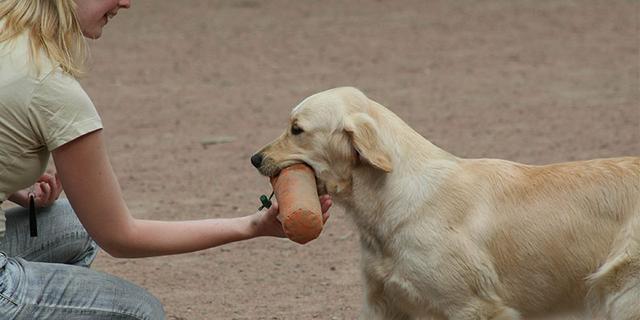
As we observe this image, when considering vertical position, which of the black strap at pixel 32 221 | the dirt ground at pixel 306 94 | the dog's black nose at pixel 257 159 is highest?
the dog's black nose at pixel 257 159

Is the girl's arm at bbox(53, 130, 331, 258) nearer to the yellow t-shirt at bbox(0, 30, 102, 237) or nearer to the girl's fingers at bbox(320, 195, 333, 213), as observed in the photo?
the yellow t-shirt at bbox(0, 30, 102, 237)

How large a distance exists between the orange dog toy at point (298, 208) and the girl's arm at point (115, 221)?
6 cm

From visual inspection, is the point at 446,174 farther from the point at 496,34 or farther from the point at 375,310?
the point at 496,34

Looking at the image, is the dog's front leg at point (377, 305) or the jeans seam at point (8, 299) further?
the dog's front leg at point (377, 305)

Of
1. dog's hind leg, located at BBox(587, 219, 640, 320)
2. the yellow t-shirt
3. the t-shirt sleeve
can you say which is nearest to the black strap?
the yellow t-shirt

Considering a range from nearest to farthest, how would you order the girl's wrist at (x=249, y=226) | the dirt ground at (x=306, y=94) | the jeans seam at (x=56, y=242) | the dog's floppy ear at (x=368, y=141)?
the girl's wrist at (x=249, y=226), the dog's floppy ear at (x=368, y=141), the jeans seam at (x=56, y=242), the dirt ground at (x=306, y=94)

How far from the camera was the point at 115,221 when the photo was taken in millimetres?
4008

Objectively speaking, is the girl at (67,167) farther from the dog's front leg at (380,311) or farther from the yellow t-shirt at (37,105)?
the dog's front leg at (380,311)

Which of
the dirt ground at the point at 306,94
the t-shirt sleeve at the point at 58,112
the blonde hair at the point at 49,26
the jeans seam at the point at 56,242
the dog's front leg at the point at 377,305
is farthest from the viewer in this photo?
the dirt ground at the point at 306,94

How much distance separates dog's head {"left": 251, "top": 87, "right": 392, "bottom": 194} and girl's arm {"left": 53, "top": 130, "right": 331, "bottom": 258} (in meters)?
0.25

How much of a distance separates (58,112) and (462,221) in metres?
1.42

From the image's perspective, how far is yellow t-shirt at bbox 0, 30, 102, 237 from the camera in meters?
3.81

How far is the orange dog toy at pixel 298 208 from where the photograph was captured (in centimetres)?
415

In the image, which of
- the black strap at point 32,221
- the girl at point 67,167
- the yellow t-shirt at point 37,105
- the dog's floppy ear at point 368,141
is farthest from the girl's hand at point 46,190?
the dog's floppy ear at point 368,141
